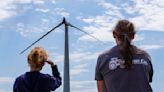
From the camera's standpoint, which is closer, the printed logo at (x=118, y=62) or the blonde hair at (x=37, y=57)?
the printed logo at (x=118, y=62)

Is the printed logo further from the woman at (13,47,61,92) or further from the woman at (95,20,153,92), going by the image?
the woman at (13,47,61,92)

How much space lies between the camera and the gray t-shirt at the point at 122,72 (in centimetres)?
895

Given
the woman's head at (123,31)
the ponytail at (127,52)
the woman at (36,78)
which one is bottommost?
the woman at (36,78)

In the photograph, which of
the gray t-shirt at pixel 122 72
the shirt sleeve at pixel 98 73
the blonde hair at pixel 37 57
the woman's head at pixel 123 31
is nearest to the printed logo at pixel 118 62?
the gray t-shirt at pixel 122 72

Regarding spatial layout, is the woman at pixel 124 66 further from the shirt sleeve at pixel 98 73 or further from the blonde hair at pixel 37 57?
the blonde hair at pixel 37 57

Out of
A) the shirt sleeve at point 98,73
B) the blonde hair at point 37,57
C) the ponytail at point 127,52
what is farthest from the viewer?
the blonde hair at point 37,57

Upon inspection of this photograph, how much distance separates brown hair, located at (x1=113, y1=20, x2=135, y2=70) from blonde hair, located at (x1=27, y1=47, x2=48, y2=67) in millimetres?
2946

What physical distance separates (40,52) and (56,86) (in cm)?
101

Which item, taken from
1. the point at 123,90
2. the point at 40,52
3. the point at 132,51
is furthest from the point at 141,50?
the point at 40,52

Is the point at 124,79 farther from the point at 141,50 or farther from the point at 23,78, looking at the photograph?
the point at 23,78

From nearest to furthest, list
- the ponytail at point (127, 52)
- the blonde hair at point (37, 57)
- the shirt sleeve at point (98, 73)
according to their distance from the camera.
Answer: the ponytail at point (127, 52) < the shirt sleeve at point (98, 73) < the blonde hair at point (37, 57)

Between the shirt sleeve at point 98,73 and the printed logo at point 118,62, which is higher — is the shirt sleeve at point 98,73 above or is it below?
below

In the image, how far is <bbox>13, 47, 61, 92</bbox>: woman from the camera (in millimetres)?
11438

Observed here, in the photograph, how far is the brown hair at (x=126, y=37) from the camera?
895 centimetres
